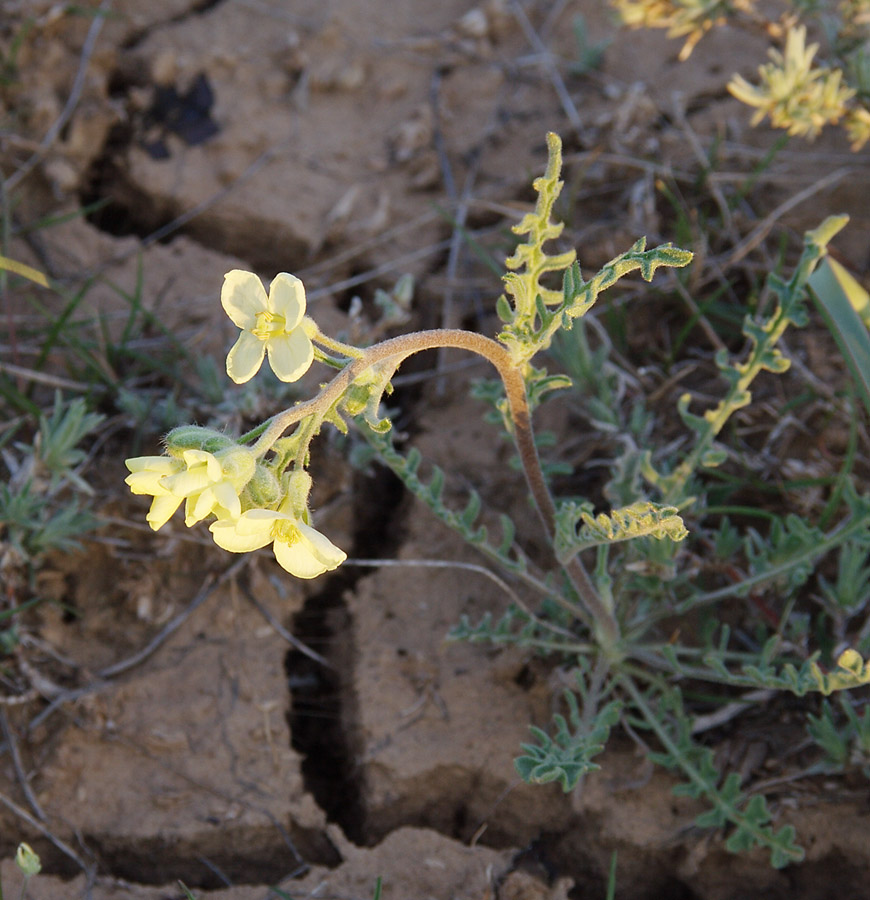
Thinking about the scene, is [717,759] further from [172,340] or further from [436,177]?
[436,177]

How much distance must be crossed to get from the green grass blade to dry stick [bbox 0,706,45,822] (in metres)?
2.33

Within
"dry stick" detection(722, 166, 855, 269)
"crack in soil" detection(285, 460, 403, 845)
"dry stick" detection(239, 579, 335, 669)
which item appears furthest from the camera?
"dry stick" detection(722, 166, 855, 269)

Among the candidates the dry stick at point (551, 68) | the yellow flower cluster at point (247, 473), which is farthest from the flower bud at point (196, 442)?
the dry stick at point (551, 68)

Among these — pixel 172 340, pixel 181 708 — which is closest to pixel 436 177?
pixel 172 340

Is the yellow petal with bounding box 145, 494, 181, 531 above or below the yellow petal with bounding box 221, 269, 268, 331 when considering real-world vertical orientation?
below

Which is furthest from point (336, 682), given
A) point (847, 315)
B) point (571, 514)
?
point (847, 315)

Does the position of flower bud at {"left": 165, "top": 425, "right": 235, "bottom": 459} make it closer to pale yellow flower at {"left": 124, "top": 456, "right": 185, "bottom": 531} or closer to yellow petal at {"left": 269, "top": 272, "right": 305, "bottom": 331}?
pale yellow flower at {"left": 124, "top": 456, "right": 185, "bottom": 531}

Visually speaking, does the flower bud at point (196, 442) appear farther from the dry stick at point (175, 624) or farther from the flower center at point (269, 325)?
the dry stick at point (175, 624)

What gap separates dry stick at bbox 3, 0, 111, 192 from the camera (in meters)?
3.54

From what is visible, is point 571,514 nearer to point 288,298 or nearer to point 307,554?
point 307,554

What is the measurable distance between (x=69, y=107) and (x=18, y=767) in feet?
8.18

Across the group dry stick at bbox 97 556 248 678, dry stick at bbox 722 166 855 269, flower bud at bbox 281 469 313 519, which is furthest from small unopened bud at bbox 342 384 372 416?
dry stick at bbox 722 166 855 269

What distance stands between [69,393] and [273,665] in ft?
3.81

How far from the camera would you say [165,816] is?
2.52 m
